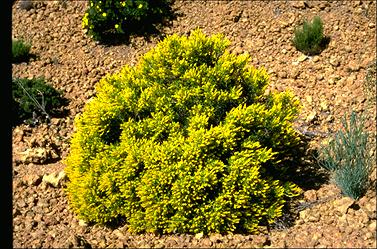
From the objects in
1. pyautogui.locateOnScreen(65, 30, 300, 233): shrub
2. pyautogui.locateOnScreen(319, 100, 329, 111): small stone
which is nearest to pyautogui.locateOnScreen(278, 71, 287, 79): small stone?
pyautogui.locateOnScreen(319, 100, 329, 111): small stone

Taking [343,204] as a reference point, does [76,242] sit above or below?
below

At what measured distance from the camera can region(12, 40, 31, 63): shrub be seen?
7129 mm

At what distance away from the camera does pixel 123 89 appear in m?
5.03

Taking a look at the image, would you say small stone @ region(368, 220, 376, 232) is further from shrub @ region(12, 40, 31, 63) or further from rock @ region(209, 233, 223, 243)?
shrub @ region(12, 40, 31, 63)

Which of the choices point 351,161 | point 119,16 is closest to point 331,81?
point 351,161

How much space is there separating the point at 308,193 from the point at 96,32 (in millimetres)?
3552

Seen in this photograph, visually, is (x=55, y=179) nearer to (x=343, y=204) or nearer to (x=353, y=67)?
(x=343, y=204)

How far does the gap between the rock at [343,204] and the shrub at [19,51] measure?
13.2ft

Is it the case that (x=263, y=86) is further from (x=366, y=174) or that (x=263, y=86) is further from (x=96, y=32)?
(x=96, y=32)

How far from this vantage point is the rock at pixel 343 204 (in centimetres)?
476

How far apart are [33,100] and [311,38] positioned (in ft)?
9.51

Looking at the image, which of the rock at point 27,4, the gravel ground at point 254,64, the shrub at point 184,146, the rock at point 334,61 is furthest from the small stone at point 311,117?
the rock at point 27,4

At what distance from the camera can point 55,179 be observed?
5.42 meters

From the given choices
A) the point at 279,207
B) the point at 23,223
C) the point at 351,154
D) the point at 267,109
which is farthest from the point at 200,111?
the point at 23,223
